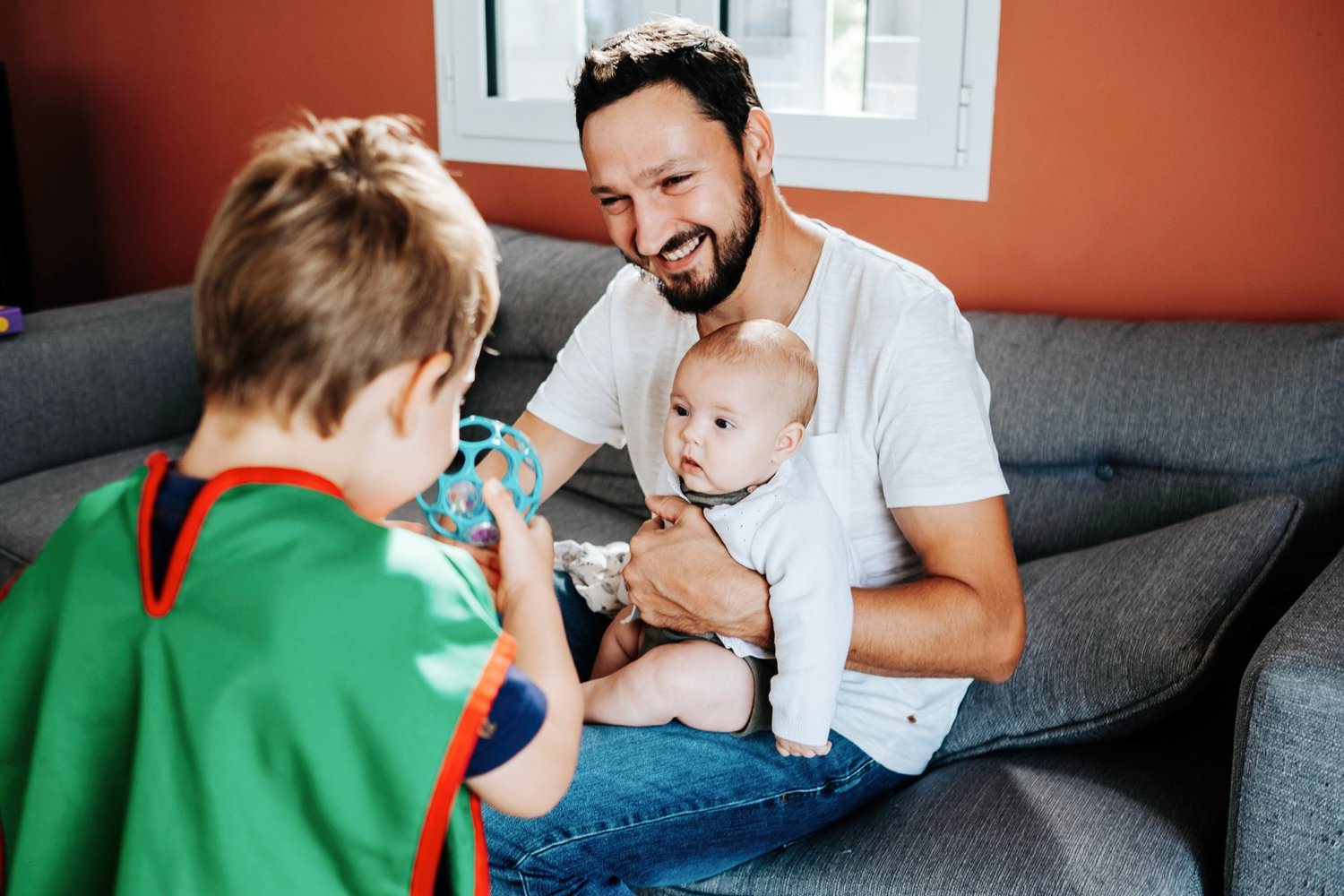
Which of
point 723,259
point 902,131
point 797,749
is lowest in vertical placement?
point 797,749

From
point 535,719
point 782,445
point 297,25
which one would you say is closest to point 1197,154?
point 782,445

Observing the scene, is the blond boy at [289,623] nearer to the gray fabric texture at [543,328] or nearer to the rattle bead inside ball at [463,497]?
the rattle bead inside ball at [463,497]

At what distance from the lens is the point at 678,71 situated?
154 cm

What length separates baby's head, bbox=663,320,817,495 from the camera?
54.2 inches

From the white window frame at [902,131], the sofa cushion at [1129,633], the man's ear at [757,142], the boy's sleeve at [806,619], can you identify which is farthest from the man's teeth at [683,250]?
the white window frame at [902,131]

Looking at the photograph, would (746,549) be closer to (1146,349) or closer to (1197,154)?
(1146,349)

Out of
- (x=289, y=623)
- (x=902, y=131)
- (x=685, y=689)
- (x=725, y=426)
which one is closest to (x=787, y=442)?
(x=725, y=426)

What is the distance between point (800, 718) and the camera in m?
1.31

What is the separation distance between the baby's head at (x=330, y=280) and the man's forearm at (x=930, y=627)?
2.07 feet

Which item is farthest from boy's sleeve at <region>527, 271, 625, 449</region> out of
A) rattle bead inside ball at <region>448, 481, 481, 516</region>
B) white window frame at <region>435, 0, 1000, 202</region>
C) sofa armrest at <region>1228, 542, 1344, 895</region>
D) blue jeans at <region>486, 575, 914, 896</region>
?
sofa armrest at <region>1228, 542, 1344, 895</region>

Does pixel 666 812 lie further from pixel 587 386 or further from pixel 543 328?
pixel 543 328

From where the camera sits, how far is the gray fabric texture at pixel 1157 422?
169cm

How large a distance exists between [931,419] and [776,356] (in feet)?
0.62

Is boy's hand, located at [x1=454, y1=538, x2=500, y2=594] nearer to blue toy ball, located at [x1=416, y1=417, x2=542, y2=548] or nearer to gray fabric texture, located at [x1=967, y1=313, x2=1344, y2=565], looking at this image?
blue toy ball, located at [x1=416, y1=417, x2=542, y2=548]
